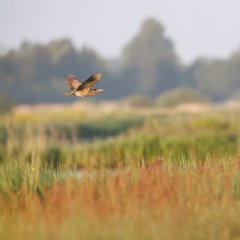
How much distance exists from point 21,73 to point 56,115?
26636mm

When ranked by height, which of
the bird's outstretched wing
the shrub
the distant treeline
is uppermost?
→ the distant treeline

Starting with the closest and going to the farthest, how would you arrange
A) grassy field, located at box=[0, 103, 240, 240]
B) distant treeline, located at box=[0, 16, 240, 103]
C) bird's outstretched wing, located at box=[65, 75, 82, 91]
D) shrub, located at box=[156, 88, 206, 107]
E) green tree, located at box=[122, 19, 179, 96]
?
grassy field, located at box=[0, 103, 240, 240] → bird's outstretched wing, located at box=[65, 75, 82, 91] → shrub, located at box=[156, 88, 206, 107] → distant treeline, located at box=[0, 16, 240, 103] → green tree, located at box=[122, 19, 179, 96]

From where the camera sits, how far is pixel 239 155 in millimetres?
10594

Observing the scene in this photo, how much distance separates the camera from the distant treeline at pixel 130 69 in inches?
2938

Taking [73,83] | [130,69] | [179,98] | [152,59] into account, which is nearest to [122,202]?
[73,83]

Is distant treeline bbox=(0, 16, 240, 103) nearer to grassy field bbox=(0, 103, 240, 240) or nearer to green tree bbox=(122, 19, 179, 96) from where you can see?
Answer: green tree bbox=(122, 19, 179, 96)

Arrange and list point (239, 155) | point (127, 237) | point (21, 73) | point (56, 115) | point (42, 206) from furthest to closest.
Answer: point (21, 73), point (56, 115), point (239, 155), point (42, 206), point (127, 237)

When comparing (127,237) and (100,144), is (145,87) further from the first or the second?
(127,237)

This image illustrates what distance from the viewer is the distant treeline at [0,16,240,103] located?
7462cm

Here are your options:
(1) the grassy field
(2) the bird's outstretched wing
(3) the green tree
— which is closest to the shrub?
(3) the green tree

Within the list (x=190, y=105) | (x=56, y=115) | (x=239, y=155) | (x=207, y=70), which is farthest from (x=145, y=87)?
(x=239, y=155)

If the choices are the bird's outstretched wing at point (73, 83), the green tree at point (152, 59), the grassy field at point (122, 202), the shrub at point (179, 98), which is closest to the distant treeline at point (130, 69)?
the green tree at point (152, 59)

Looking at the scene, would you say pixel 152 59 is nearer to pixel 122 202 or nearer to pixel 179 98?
pixel 179 98

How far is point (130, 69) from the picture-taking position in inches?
3300
